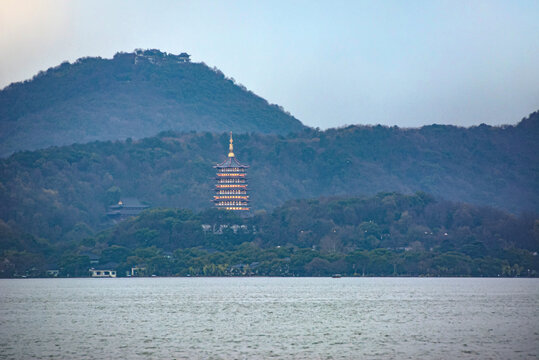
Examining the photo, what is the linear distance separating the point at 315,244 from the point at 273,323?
306 ft

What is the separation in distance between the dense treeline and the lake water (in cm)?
3138

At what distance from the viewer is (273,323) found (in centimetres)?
6731

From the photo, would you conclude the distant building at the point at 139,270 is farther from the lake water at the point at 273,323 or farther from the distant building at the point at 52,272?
the lake water at the point at 273,323

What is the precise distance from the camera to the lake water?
168 ft

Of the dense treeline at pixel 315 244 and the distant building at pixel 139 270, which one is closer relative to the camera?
the dense treeline at pixel 315 244

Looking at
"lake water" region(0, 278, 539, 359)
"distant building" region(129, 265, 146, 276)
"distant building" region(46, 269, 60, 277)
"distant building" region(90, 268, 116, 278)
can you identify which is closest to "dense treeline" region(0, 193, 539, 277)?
"distant building" region(129, 265, 146, 276)

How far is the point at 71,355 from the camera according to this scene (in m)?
49.9

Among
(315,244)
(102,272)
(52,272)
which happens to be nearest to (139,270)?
(102,272)

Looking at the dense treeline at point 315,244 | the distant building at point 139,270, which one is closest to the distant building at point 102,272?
the dense treeline at point 315,244

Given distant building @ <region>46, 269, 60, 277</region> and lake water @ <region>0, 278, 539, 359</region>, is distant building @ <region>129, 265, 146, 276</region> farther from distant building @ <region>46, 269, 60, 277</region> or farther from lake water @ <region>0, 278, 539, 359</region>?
lake water @ <region>0, 278, 539, 359</region>

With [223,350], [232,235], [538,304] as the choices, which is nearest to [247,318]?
[223,350]

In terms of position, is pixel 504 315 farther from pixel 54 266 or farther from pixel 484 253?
pixel 54 266

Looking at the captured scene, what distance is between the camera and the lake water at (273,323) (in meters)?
51.1

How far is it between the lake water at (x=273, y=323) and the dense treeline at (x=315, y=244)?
103ft
